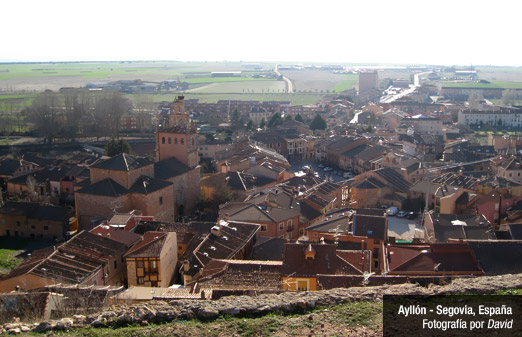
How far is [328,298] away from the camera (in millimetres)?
6578

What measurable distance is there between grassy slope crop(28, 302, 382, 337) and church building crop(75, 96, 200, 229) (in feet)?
39.8

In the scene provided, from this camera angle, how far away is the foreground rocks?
605cm

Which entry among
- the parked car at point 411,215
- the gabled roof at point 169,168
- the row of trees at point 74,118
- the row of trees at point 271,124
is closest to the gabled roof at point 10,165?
the gabled roof at point 169,168

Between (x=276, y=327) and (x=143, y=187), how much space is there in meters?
13.9

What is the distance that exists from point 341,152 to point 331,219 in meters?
18.4

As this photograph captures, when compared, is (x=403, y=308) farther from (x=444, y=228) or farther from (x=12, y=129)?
(x=12, y=129)


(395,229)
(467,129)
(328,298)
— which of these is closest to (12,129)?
(395,229)

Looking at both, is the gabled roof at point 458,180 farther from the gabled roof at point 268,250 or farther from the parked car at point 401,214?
the gabled roof at point 268,250

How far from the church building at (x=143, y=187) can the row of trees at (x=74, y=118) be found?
22800 millimetres

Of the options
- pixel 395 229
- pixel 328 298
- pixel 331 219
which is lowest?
pixel 395 229

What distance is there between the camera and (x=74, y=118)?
44531 millimetres

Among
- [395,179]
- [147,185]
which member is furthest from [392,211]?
[147,185]

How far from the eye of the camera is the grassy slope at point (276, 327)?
574cm

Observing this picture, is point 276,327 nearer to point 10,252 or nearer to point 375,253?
point 375,253
